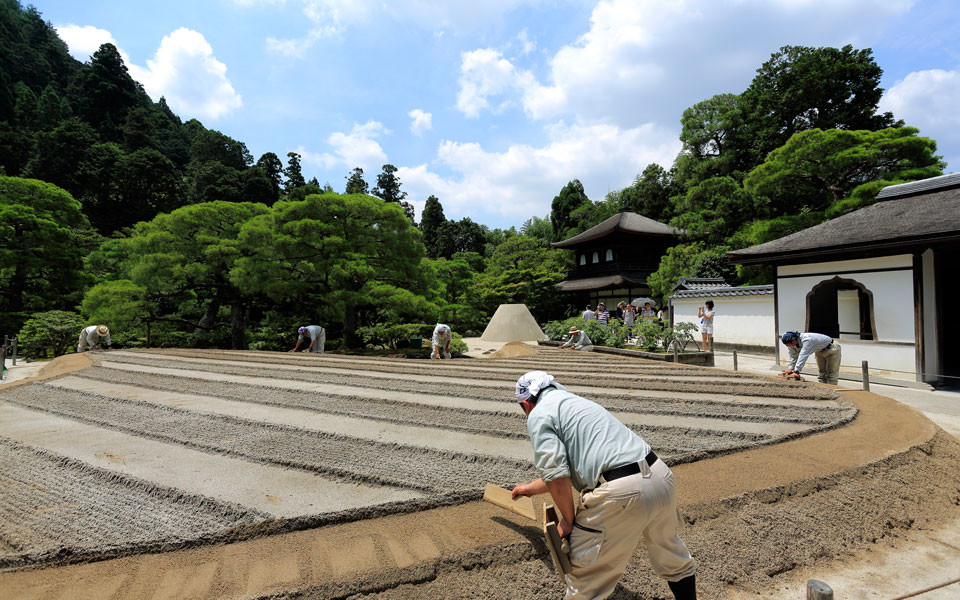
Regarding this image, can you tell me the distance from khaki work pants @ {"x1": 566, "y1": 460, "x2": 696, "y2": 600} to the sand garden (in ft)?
1.06

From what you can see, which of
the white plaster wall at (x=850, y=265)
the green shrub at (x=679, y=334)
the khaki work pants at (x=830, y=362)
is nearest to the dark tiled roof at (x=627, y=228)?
the green shrub at (x=679, y=334)

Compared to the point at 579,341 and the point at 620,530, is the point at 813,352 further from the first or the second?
the point at 620,530

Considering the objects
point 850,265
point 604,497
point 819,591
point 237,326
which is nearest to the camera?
point 819,591

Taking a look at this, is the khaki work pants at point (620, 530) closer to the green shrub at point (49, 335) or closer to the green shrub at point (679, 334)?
the green shrub at point (679, 334)

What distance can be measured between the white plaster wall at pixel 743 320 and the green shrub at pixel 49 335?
19.9 meters

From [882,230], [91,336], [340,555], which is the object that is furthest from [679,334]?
[91,336]

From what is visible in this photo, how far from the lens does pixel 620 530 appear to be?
5.82 feet

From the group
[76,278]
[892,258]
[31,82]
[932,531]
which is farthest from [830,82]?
[31,82]

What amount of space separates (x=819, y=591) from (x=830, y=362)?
6513 mm

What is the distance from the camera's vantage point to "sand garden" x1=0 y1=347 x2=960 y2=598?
2.10m

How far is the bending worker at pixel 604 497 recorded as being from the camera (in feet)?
5.79

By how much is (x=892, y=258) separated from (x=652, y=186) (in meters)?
25.6

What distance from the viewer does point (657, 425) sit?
454 centimetres

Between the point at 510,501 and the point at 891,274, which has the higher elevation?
the point at 891,274
